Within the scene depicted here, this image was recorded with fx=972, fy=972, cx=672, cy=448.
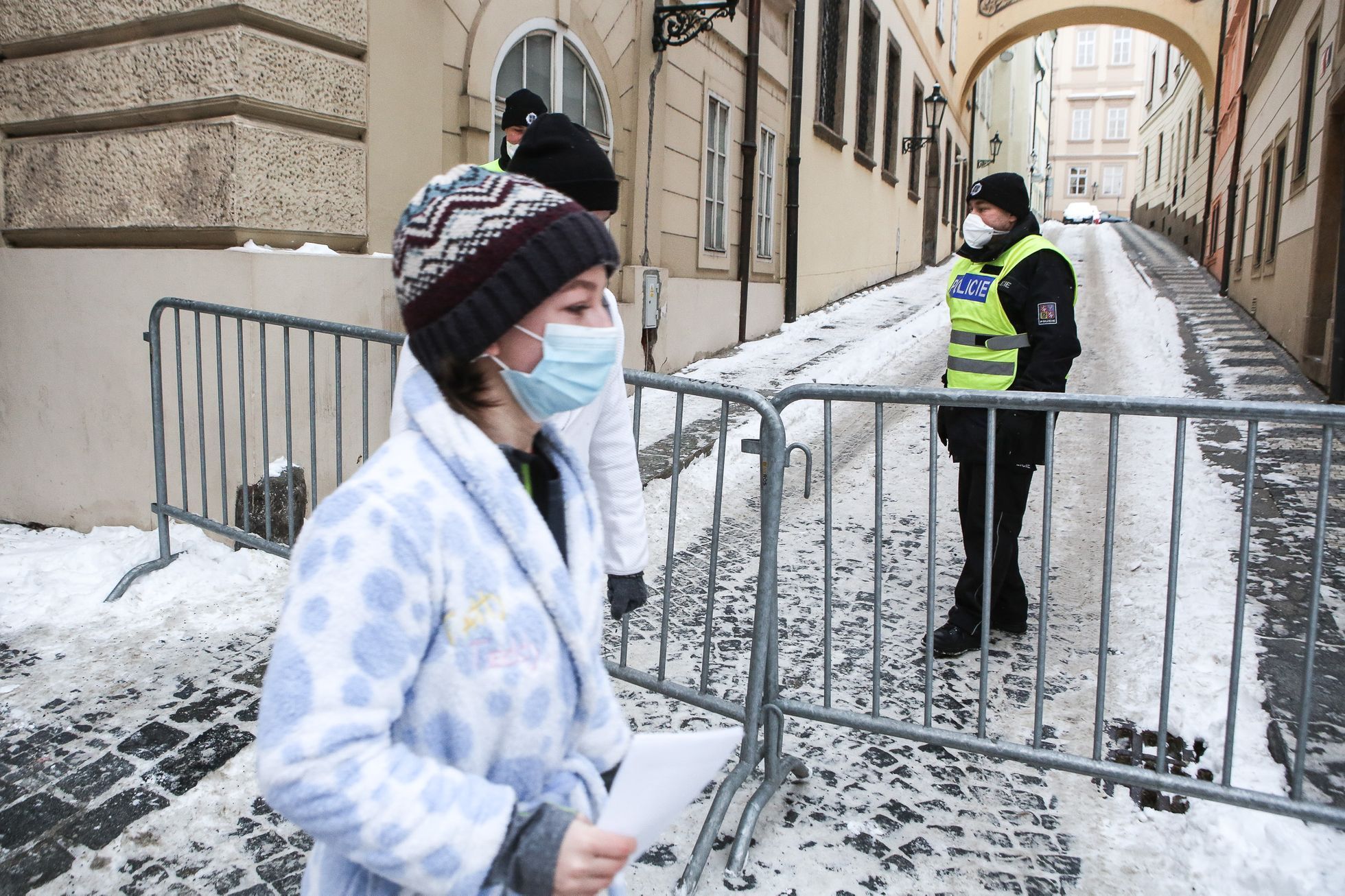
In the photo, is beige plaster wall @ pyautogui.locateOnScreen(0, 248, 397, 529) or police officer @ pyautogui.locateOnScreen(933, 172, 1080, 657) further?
beige plaster wall @ pyautogui.locateOnScreen(0, 248, 397, 529)

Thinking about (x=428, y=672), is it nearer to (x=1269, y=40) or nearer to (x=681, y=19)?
(x=681, y=19)

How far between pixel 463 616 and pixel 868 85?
18.5 m

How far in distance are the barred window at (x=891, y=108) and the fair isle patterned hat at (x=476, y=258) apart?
1915cm

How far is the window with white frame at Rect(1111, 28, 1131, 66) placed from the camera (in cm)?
5591

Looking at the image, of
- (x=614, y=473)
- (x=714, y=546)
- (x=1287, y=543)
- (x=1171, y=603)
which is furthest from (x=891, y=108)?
(x=614, y=473)

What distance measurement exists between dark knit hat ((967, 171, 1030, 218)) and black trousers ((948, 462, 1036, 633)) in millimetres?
1055

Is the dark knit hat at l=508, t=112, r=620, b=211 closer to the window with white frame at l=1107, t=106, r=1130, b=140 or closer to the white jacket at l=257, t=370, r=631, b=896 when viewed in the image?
the white jacket at l=257, t=370, r=631, b=896

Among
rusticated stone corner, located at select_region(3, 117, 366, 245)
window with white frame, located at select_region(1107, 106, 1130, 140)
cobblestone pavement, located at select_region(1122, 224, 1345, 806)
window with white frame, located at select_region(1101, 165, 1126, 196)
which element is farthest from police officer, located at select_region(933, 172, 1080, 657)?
window with white frame, located at select_region(1107, 106, 1130, 140)

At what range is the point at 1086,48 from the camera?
190 feet

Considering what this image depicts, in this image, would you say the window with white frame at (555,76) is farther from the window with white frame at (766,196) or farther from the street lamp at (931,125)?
the street lamp at (931,125)

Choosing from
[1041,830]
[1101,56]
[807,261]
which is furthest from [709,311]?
[1101,56]

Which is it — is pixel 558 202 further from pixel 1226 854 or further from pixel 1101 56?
pixel 1101 56

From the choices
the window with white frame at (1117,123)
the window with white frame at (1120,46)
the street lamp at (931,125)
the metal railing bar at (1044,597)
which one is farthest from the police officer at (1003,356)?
the window with white frame at (1117,123)

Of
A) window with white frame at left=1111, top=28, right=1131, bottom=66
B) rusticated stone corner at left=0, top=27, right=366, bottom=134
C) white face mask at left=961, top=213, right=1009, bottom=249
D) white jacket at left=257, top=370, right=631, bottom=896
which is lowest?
white jacket at left=257, top=370, right=631, bottom=896
